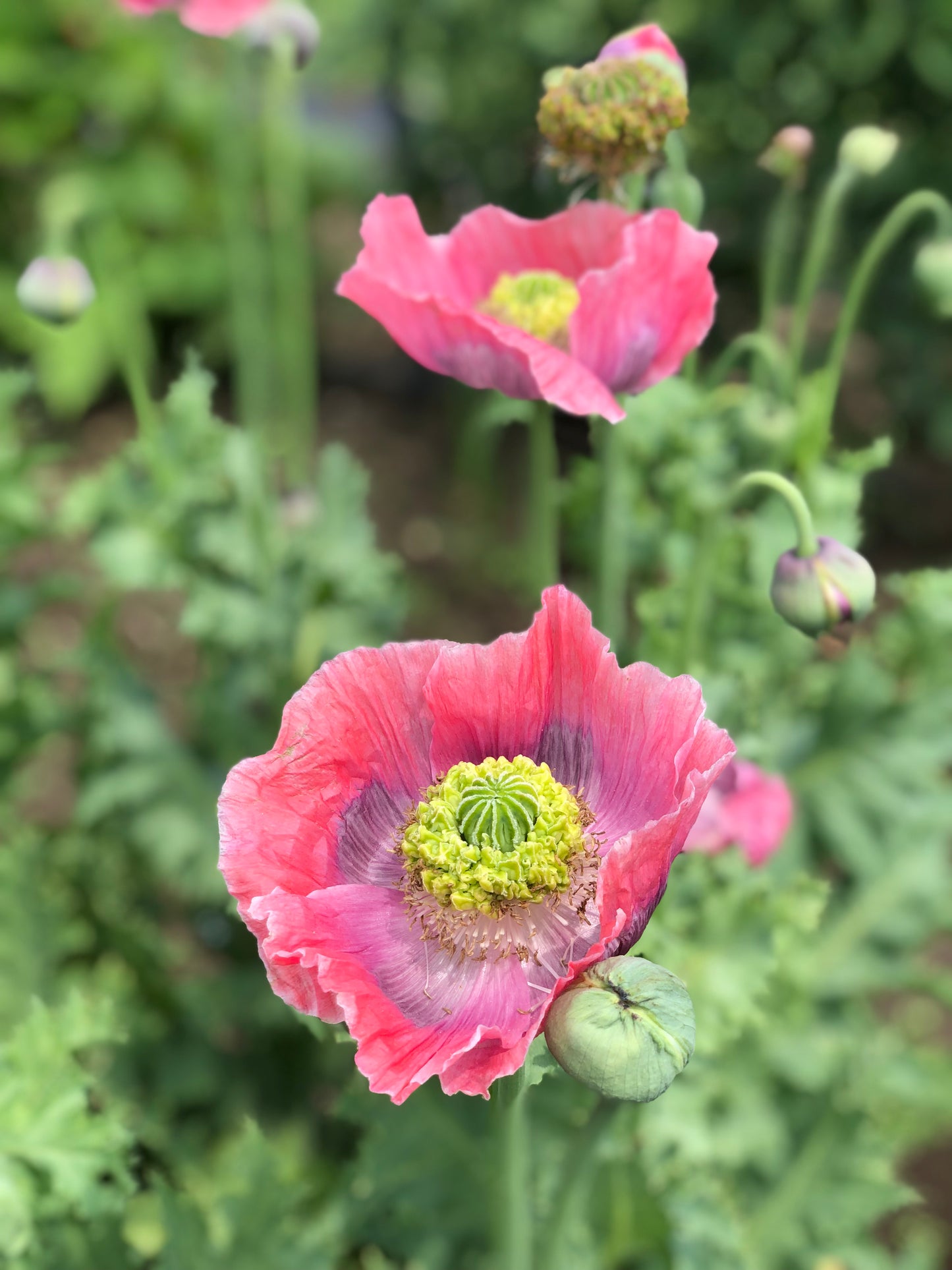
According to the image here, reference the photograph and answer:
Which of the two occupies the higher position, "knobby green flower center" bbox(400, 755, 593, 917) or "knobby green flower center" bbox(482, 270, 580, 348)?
"knobby green flower center" bbox(482, 270, 580, 348)

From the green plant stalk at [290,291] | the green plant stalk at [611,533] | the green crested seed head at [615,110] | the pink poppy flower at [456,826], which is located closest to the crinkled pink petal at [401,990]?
the pink poppy flower at [456,826]

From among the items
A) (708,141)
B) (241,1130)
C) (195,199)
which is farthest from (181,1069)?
(195,199)

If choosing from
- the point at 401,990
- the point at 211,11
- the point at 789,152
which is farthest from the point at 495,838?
the point at 211,11

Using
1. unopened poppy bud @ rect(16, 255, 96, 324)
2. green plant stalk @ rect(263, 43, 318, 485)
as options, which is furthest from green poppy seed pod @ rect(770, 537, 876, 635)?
green plant stalk @ rect(263, 43, 318, 485)

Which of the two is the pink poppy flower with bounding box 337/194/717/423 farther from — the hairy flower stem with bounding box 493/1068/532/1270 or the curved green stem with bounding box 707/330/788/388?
the hairy flower stem with bounding box 493/1068/532/1270

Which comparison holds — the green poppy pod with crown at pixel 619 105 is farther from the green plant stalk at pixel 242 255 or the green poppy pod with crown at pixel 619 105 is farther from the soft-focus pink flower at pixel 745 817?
the green plant stalk at pixel 242 255

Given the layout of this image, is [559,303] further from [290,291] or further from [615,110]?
[290,291]

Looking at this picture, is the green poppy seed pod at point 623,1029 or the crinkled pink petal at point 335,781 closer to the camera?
the green poppy seed pod at point 623,1029
